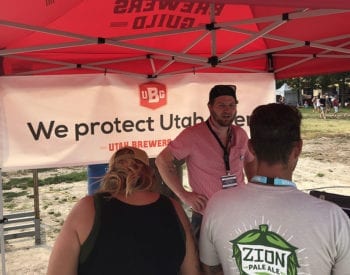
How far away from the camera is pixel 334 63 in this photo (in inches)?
146

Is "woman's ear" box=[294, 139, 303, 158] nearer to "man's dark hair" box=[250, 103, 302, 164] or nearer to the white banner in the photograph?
"man's dark hair" box=[250, 103, 302, 164]

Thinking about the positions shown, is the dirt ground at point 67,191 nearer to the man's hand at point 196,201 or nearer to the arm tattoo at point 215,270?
the man's hand at point 196,201

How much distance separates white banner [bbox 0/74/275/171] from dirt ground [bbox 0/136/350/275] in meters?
1.80

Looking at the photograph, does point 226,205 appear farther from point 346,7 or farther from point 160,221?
point 346,7

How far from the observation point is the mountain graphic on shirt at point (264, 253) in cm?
122

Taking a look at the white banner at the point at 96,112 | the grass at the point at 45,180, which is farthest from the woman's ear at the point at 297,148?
the grass at the point at 45,180

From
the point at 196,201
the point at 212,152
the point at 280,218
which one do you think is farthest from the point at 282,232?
the point at 212,152

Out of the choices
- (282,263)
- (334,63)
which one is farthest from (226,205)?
(334,63)

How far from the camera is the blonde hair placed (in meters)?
1.44

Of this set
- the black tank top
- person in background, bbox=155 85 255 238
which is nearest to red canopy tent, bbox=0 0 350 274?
person in background, bbox=155 85 255 238

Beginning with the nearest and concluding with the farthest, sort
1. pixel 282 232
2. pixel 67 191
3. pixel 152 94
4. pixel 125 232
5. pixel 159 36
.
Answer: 1. pixel 282 232
2. pixel 125 232
3. pixel 159 36
4. pixel 152 94
5. pixel 67 191

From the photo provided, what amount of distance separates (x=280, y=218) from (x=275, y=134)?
251 millimetres

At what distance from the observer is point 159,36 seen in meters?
2.90

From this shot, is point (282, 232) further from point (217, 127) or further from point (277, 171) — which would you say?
point (217, 127)
